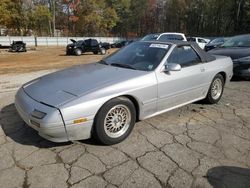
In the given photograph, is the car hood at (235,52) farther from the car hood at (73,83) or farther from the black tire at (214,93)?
the car hood at (73,83)

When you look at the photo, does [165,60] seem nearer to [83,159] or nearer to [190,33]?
[83,159]

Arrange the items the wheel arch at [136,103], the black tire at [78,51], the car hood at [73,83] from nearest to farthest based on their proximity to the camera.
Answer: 1. the car hood at [73,83]
2. the wheel arch at [136,103]
3. the black tire at [78,51]

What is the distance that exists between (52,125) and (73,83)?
0.83m

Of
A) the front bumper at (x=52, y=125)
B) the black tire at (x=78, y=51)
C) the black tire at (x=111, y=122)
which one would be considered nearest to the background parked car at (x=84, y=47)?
the black tire at (x=78, y=51)

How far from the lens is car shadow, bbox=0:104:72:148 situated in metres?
3.68

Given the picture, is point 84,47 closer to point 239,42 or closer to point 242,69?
point 239,42

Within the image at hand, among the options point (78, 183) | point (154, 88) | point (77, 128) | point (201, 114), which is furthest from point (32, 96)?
point (201, 114)

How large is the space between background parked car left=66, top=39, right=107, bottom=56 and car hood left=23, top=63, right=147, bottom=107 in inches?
755

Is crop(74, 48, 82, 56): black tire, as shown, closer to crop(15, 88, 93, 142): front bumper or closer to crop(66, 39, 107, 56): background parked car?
crop(66, 39, 107, 56): background parked car

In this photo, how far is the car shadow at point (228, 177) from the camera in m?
2.86

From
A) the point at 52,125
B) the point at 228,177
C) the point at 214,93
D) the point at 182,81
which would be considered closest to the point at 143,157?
the point at 228,177

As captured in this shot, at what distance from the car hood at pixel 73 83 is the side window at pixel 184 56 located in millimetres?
750

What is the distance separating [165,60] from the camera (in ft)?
14.1

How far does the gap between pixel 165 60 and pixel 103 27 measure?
5704cm
